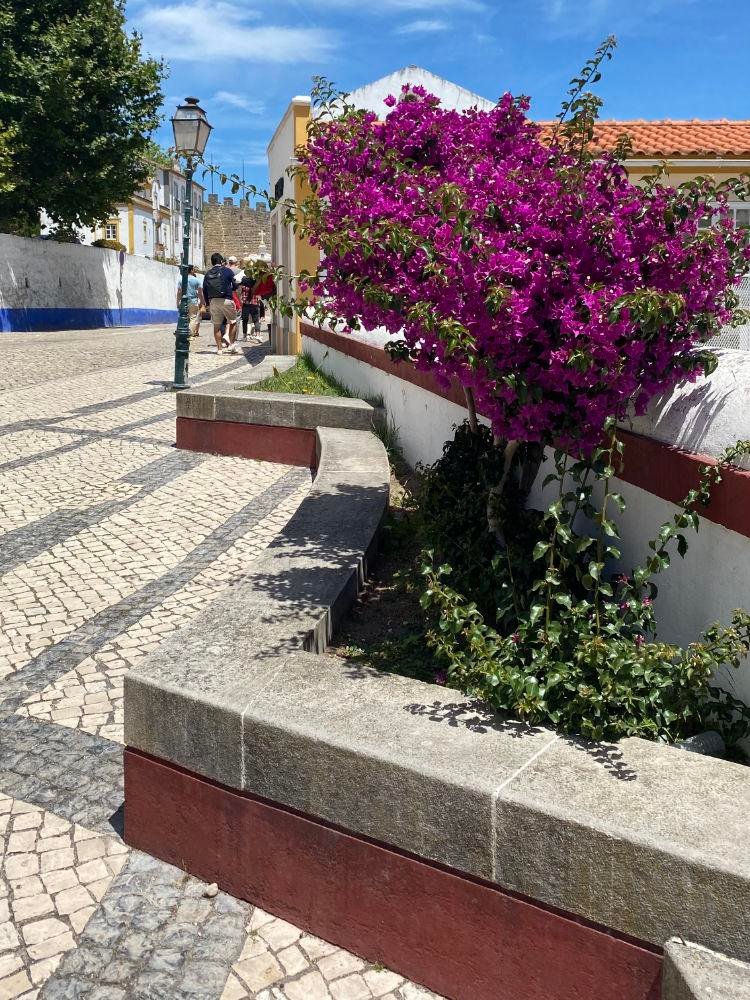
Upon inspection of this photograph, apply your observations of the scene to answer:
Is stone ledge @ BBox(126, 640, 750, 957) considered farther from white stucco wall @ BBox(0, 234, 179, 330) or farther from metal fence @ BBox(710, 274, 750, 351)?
white stucco wall @ BBox(0, 234, 179, 330)

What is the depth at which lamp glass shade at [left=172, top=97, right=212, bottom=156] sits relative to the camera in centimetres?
1162

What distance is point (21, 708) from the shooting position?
13.0ft

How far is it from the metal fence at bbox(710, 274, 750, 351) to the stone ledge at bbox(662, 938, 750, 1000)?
2.45m

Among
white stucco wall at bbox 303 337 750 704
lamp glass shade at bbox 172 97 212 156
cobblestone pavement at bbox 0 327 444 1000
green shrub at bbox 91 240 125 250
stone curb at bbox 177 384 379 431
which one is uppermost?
lamp glass shade at bbox 172 97 212 156

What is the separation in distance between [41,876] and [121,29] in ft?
80.3

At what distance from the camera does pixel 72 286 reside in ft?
85.1

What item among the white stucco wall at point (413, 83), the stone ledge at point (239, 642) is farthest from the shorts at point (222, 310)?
the stone ledge at point (239, 642)

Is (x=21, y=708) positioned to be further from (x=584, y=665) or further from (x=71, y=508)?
(x=71, y=508)

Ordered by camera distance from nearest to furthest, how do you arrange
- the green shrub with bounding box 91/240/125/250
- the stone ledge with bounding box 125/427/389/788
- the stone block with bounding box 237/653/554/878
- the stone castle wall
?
the stone block with bounding box 237/653/554/878
the stone ledge with bounding box 125/427/389/788
the green shrub with bounding box 91/240/125/250
the stone castle wall

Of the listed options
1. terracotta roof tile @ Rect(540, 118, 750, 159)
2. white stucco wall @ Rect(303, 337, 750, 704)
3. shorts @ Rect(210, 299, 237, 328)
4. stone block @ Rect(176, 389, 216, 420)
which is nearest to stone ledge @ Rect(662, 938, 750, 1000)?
white stucco wall @ Rect(303, 337, 750, 704)

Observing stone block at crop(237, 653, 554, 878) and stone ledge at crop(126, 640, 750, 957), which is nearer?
stone ledge at crop(126, 640, 750, 957)

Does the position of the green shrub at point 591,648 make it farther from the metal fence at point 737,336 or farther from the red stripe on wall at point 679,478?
the metal fence at point 737,336

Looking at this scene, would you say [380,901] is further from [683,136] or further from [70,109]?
[70,109]

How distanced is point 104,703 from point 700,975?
2.85 m
